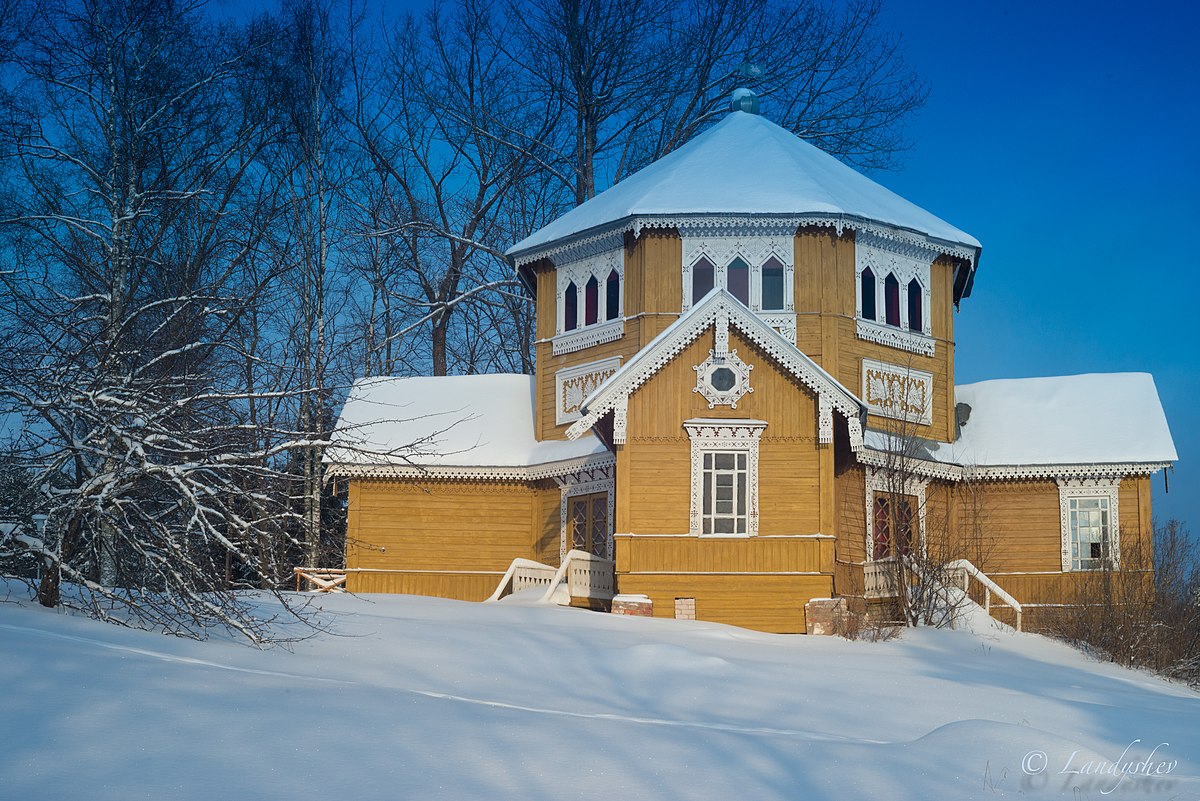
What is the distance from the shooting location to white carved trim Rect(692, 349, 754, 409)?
21484mm

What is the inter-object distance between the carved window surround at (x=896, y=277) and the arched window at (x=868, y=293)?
2.7 inches

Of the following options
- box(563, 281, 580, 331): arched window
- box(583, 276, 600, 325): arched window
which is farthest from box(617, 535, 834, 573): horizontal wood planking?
box(563, 281, 580, 331): arched window

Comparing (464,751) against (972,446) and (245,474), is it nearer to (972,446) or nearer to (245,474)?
(245,474)

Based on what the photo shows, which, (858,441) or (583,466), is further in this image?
(583,466)

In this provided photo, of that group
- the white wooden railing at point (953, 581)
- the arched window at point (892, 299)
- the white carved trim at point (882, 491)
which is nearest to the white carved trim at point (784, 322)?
the arched window at point (892, 299)

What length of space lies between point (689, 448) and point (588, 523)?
4.06 meters

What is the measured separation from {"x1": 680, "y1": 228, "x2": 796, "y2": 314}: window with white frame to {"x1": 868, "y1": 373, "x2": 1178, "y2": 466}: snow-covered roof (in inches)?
132

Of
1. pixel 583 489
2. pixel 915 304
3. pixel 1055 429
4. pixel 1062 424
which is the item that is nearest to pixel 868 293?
pixel 915 304

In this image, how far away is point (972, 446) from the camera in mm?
26281

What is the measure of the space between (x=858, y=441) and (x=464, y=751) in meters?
13.3

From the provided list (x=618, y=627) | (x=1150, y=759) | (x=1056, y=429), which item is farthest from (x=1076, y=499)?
(x=1150, y=759)

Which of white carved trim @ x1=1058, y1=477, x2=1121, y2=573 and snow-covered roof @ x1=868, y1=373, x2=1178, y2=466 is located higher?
snow-covered roof @ x1=868, y1=373, x2=1178, y2=466

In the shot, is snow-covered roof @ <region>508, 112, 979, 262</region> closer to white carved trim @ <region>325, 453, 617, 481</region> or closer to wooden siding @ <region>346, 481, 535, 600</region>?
white carved trim @ <region>325, 453, 617, 481</region>

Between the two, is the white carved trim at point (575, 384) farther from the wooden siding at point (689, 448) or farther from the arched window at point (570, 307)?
the wooden siding at point (689, 448)
